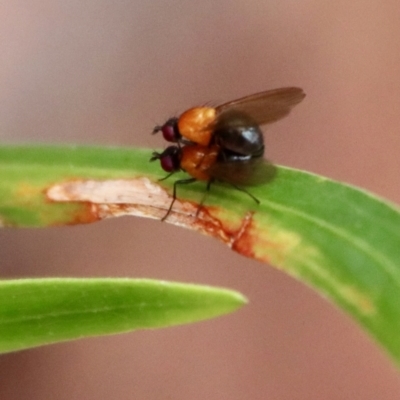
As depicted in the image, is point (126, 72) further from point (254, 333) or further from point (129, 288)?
point (129, 288)

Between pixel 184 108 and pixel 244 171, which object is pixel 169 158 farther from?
pixel 184 108

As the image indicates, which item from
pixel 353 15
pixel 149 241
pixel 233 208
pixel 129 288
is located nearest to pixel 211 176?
pixel 233 208

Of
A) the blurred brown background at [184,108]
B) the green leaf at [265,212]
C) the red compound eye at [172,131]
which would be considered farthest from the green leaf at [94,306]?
the blurred brown background at [184,108]

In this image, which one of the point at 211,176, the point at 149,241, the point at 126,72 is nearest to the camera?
the point at 211,176

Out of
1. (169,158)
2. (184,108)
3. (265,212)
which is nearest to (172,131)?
(169,158)

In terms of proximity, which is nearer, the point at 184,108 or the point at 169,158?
the point at 169,158

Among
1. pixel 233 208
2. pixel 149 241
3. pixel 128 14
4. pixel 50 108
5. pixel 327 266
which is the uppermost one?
pixel 128 14
